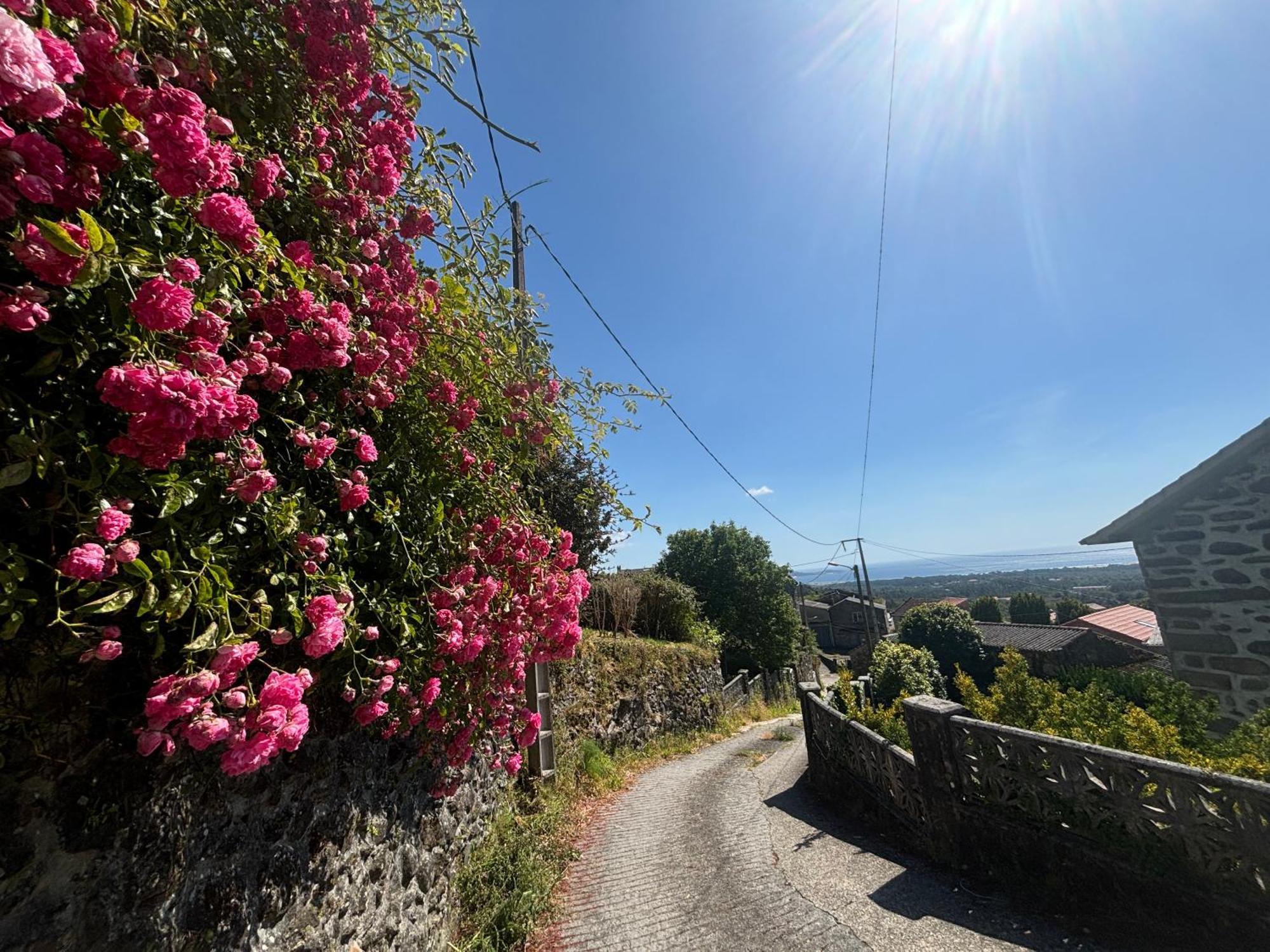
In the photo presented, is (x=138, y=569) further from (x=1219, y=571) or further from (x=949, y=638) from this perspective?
(x=949, y=638)

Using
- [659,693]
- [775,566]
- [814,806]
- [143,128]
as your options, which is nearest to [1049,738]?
[814,806]

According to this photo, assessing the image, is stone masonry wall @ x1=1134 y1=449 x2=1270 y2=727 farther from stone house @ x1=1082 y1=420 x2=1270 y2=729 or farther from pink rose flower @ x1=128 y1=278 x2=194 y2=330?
pink rose flower @ x1=128 y1=278 x2=194 y2=330

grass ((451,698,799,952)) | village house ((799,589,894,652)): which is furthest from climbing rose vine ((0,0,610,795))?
village house ((799,589,894,652))

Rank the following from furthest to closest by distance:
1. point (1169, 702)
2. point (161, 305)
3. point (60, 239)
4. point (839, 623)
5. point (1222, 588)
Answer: point (839, 623), point (1222, 588), point (1169, 702), point (161, 305), point (60, 239)

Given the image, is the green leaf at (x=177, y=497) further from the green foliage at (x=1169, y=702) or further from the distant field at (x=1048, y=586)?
the distant field at (x=1048, y=586)

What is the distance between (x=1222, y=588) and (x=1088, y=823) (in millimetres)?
4380

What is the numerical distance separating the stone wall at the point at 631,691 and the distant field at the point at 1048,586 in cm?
6197

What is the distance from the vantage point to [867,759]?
5.59 metres

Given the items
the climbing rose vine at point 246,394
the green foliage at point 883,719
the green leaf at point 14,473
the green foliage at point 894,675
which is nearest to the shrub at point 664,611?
the green foliage at point 894,675

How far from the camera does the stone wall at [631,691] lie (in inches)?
286

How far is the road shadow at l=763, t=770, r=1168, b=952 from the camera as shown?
2.91m

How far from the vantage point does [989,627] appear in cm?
2903

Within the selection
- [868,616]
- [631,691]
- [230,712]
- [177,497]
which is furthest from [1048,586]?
[177,497]

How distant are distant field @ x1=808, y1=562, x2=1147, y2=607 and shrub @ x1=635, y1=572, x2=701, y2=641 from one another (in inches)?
2394
